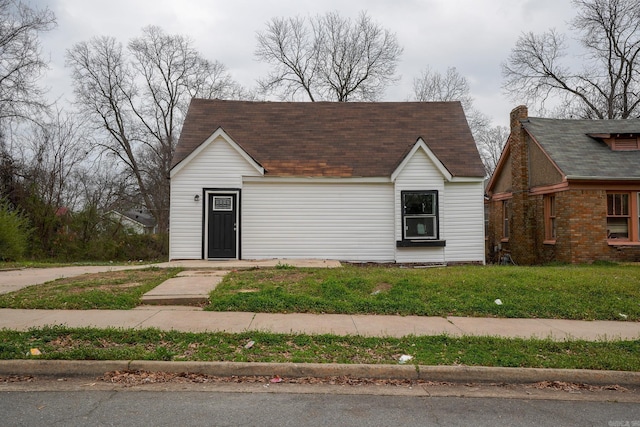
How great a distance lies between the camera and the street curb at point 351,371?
522cm

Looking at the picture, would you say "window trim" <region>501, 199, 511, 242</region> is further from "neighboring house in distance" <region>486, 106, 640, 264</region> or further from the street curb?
the street curb

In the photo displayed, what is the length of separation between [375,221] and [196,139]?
23.8 feet

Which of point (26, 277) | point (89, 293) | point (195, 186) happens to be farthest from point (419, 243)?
point (26, 277)

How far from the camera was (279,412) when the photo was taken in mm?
4266

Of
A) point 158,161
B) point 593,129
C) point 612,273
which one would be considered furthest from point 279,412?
point 158,161

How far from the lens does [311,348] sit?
19.3ft

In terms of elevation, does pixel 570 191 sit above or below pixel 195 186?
below

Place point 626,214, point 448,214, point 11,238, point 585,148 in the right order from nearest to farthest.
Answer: point 448,214
point 626,214
point 11,238
point 585,148

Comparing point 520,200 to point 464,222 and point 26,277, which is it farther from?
point 26,277

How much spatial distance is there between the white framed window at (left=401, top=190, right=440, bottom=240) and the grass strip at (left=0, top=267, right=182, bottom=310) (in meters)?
8.06

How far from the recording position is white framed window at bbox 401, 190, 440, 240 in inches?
599

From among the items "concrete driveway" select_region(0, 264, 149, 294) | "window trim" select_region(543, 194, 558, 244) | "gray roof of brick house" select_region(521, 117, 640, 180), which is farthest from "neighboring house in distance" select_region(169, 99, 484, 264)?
"window trim" select_region(543, 194, 558, 244)

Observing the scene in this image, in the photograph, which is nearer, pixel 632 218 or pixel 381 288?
pixel 381 288

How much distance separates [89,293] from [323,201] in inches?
335
